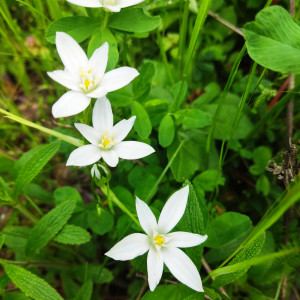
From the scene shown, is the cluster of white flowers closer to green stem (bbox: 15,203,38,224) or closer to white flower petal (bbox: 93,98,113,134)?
white flower petal (bbox: 93,98,113,134)

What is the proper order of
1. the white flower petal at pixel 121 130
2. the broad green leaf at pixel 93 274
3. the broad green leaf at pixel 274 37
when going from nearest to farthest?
the white flower petal at pixel 121 130 → the broad green leaf at pixel 274 37 → the broad green leaf at pixel 93 274

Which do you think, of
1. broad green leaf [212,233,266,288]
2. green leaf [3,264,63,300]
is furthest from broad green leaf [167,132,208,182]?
green leaf [3,264,63,300]

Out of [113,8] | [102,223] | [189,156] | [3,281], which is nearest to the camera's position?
[113,8]

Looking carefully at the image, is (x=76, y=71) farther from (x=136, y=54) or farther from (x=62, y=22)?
(x=136, y=54)

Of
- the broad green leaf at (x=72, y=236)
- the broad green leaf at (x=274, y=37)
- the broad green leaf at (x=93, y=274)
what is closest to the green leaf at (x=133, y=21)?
the broad green leaf at (x=274, y=37)

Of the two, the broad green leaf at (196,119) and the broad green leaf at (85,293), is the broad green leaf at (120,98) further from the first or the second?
the broad green leaf at (85,293)

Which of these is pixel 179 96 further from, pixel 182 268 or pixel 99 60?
pixel 182 268

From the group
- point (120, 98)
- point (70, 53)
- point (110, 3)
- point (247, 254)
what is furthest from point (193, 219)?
point (110, 3)
